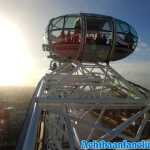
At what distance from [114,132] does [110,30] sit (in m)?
7.72

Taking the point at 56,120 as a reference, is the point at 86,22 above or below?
above

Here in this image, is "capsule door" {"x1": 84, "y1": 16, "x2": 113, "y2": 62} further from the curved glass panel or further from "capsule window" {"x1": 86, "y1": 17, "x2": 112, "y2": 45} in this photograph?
the curved glass panel

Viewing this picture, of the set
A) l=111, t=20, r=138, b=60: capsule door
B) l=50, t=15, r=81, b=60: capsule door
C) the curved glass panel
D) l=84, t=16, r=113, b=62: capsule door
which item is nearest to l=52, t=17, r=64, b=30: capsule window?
l=50, t=15, r=81, b=60: capsule door

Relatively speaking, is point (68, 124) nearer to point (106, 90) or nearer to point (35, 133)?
point (35, 133)

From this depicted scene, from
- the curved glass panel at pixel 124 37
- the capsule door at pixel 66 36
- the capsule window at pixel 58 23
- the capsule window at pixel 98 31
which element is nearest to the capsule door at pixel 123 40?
the curved glass panel at pixel 124 37

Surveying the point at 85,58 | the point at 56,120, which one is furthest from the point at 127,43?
the point at 56,120

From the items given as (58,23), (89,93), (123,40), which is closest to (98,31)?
(123,40)

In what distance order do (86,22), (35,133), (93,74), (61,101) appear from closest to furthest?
(35,133) < (61,101) < (86,22) < (93,74)

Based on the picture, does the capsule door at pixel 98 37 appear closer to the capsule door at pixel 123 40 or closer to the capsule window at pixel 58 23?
the capsule door at pixel 123 40

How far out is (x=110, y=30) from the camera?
15.4 metres

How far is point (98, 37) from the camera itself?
15273 millimetres

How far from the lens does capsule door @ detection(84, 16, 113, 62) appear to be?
14969 millimetres

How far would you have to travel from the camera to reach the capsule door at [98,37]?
14969mm

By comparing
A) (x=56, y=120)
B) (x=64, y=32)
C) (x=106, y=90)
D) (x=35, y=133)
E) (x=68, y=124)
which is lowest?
(x=56, y=120)
